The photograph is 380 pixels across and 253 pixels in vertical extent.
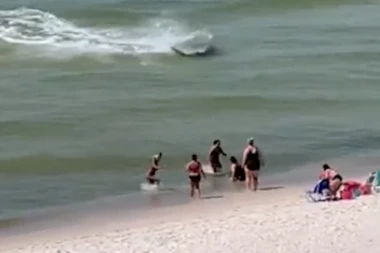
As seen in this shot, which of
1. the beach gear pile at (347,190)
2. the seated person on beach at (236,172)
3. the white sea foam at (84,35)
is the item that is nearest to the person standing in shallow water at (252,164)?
the seated person on beach at (236,172)

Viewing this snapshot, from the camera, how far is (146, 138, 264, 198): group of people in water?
23594mm

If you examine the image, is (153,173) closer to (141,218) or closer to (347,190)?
(141,218)

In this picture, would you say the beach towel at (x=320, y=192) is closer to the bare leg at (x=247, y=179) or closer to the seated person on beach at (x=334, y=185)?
the seated person on beach at (x=334, y=185)

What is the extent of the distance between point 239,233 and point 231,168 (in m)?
5.54

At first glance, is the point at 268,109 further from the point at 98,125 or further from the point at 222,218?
the point at 222,218

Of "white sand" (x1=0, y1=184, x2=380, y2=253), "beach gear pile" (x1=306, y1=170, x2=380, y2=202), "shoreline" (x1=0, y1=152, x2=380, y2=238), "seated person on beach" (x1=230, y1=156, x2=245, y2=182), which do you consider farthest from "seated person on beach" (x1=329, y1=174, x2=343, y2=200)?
"seated person on beach" (x1=230, y1=156, x2=245, y2=182)

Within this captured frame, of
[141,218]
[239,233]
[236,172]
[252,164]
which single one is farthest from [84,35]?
[239,233]

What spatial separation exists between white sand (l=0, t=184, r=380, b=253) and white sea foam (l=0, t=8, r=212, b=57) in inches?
689

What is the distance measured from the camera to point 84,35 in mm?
42000

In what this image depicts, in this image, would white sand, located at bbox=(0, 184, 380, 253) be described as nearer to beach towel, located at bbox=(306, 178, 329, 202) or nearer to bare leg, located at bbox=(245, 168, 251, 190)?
beach towel, located at bbox=(306, 178, 329, 202)

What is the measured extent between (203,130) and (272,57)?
9.59 m

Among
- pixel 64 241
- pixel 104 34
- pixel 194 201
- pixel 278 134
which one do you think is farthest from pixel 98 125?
pixel 104 34

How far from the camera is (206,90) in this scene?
3394cm

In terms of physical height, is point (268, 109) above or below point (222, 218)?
above
